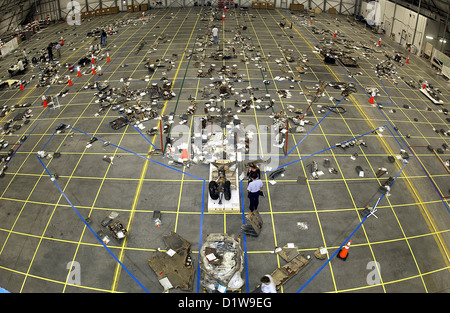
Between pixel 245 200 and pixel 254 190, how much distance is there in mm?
1415

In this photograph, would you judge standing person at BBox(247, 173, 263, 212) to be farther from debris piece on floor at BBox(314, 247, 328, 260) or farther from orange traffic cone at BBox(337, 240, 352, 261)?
orange traffic cone at BBox(337, 240, 352, 261)

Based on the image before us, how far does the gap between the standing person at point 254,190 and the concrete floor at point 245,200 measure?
601 millimetres

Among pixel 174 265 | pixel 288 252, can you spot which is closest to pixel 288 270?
pixel 288 252

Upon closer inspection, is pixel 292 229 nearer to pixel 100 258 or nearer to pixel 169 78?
pixel 100 258

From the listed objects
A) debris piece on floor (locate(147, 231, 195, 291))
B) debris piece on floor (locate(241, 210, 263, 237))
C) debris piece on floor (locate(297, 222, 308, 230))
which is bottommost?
debris piece on floor (locate(147, 231, 195, 291))

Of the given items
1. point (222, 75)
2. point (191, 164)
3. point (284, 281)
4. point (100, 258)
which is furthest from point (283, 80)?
point (100, 258)

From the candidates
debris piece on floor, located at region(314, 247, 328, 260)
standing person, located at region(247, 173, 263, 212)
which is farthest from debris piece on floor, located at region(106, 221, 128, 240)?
debris piece on floor, located at region(314, 247, 328, 260)

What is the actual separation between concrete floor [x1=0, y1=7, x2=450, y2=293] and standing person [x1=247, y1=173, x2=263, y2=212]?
601 mm

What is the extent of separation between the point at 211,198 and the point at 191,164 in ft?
9.93

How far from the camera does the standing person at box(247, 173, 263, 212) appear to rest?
1045 cm

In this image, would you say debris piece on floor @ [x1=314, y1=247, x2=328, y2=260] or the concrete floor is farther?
debris piece on floor @ [x1=314, y1=247, x2=328, y2=260]

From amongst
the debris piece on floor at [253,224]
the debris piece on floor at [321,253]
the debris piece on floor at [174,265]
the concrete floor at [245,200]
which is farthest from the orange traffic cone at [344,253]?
the debris piece on floor at [174,265]

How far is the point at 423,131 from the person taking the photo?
1645 centimetres

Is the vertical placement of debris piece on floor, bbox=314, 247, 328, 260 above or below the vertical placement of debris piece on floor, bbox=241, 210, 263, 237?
below
